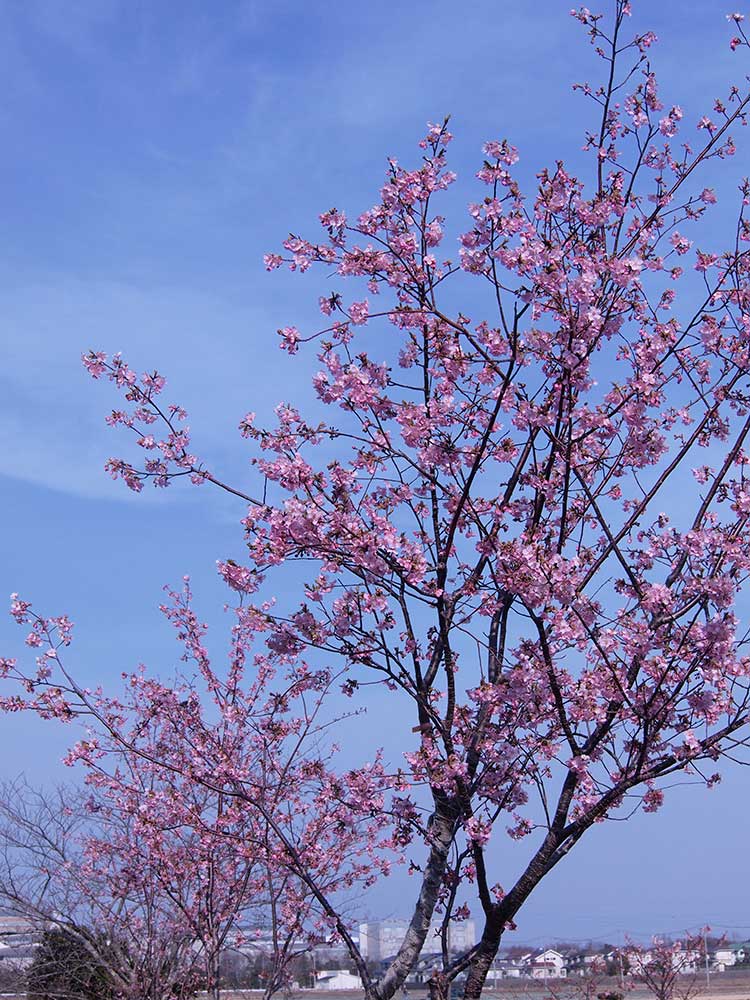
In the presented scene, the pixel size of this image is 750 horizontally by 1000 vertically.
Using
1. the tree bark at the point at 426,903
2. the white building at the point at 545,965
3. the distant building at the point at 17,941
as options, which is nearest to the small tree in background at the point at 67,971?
the distant building at the point at 17,941

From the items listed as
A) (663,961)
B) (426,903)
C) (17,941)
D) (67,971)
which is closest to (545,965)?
(663,961)

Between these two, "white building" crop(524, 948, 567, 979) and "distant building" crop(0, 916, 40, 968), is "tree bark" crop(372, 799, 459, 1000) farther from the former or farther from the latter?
"white building" crop(524, 948, 567, 979)

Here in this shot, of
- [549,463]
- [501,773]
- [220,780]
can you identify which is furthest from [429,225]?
[220,780]

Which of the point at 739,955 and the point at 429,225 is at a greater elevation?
the point at 429,225

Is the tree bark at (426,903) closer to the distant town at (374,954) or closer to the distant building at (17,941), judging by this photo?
the distant town at (374,954)

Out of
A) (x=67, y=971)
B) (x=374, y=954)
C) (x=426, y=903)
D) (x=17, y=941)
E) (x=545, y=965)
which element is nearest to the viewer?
(x=426, y=903)

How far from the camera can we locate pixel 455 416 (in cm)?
526

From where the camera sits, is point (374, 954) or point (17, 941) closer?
point (374, 954)

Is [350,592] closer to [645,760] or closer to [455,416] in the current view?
[455,416]

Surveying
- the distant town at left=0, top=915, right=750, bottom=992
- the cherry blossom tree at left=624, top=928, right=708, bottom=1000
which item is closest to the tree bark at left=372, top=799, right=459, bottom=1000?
the distant town at left=0, top=915, right=750, bottom=992

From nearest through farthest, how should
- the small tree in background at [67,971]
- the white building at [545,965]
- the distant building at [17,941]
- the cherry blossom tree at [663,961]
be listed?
1. the small tree in background at [67,971]
2. the distant building at [17,941]
3. the cherry blossom tree at [663,961]
4. the white building at [545,965]

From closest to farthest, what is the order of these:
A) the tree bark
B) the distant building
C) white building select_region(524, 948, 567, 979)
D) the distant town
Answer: the tree bark, the distant town, the distant building, white building select_region(524, 948, 567, 979)

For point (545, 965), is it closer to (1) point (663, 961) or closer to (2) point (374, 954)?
(1) point (663, 961)

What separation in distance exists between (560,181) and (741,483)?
165cm
